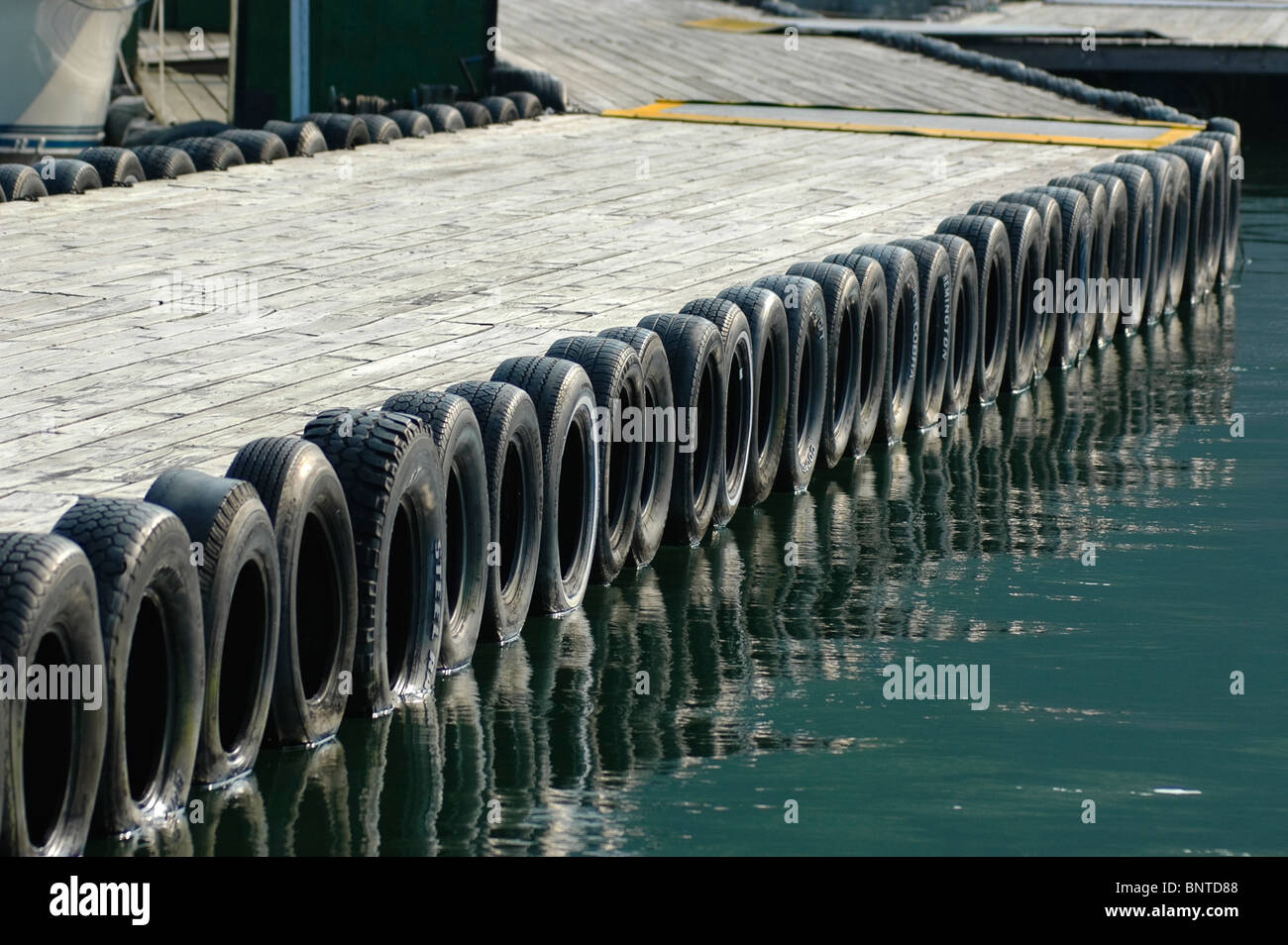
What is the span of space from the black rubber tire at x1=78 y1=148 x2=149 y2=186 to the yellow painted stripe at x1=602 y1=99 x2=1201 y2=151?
9.23 m

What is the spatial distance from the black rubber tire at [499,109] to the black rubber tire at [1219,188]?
838cm

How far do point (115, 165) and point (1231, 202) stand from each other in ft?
46.5

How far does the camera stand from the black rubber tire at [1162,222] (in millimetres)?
24109

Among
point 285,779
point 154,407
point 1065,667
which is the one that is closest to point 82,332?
point 154,407

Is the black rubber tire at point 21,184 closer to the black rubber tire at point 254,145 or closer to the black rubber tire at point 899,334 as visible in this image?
the black rubber tire at point 254,145

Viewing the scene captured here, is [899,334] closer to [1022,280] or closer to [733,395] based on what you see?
[1022,280]

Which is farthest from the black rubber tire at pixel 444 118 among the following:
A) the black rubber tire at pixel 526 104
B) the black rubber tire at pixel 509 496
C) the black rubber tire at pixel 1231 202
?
the black rubber tire at pixel 509 496

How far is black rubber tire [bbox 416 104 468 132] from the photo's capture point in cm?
2650

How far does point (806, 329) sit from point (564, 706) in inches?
207

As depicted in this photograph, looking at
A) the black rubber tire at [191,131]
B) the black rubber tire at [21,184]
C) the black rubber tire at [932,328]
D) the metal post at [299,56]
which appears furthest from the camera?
the metal post at [299,56]

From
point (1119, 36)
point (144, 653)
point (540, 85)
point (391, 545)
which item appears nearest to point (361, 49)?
point (540, 85)

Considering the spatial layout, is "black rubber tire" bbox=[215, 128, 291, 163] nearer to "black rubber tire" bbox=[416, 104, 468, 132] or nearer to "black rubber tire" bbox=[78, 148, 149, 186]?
"black rubber tire" bbox=[78, 148, 149, 186]

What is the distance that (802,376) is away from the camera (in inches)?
636
